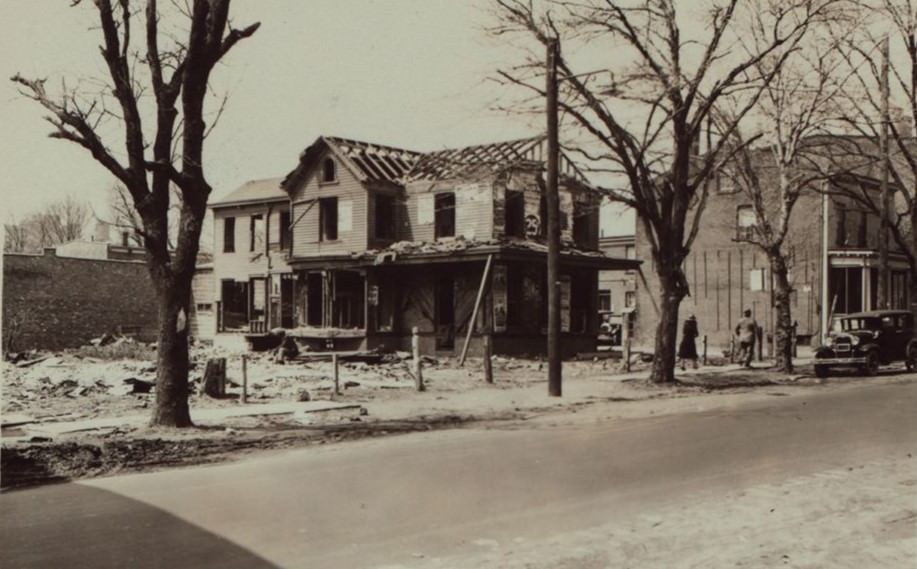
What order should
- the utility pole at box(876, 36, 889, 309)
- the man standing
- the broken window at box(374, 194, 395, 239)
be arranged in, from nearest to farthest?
the utility pole at box(876, 36, 889, 309) < the man standing < the broken window at box(374, 194, 395, 239)

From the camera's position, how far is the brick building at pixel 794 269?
40312mm

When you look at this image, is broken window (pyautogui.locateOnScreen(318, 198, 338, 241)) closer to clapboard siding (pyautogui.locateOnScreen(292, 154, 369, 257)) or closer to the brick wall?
clapboard siding (pyautogui.locateOnScreen(292, 154, 369, 257))

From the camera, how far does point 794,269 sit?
41.3 meters

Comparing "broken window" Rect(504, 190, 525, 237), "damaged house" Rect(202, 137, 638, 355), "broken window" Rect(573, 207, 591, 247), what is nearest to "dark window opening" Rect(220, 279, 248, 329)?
"damaged house" Rect(202, 137, 638, 355)

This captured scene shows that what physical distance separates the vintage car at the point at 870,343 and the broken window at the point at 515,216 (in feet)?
38.7

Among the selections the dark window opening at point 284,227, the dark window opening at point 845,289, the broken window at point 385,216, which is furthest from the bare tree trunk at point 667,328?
the dark window opening at point 284,227

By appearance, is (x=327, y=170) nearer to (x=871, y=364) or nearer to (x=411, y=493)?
(x=871, y=364)

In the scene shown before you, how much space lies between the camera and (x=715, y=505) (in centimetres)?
787

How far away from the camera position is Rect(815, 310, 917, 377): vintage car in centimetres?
2439

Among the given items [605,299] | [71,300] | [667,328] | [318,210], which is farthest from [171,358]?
[605,299]

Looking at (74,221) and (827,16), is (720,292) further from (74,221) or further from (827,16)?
(74,221)

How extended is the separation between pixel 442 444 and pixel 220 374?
7127 millimetres

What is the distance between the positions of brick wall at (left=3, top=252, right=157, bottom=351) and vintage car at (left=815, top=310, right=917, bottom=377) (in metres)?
31.9

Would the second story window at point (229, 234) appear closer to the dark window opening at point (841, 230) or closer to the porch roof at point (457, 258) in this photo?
the porch roof at point (457, 258)
